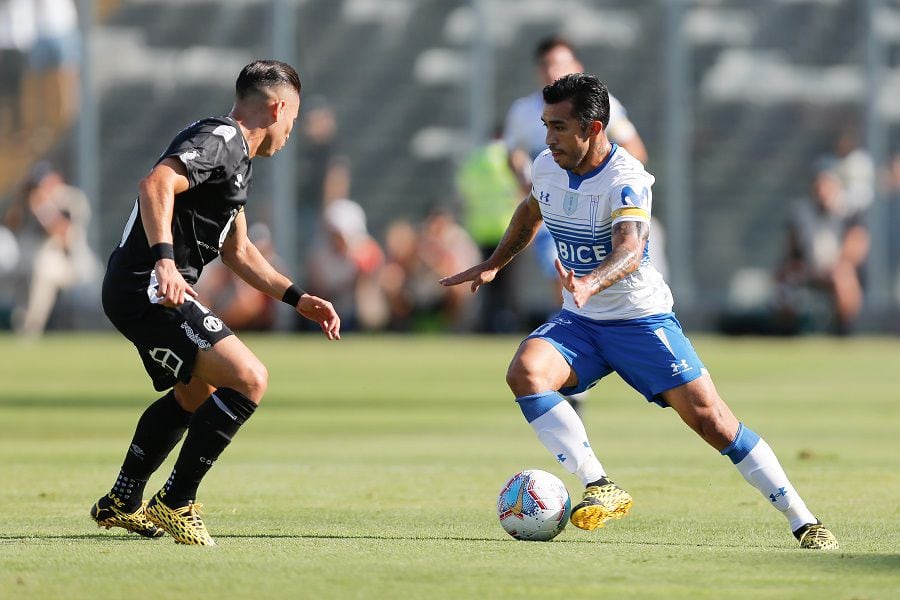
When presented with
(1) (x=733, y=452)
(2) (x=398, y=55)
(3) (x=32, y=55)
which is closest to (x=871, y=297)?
(2) (x=398, y=55)

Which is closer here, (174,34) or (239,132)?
(239,132)

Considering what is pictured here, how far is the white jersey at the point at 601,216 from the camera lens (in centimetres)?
738

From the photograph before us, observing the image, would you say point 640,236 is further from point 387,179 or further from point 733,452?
point 387,179

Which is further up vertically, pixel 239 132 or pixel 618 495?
pixel 239 132

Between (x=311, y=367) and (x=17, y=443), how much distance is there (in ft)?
25.9

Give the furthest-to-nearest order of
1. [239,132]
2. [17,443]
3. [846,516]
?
[17,443], [846,516], [239,132]

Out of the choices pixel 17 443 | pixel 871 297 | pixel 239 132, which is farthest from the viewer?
pixel 871 297

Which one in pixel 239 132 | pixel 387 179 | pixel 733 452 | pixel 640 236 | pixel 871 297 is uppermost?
pixel 239 132

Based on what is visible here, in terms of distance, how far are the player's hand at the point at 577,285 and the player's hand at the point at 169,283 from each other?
56.5 inches

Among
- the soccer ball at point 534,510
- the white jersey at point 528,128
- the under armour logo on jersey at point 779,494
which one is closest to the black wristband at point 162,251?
the soccer ball at point 534,510

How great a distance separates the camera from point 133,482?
747cm

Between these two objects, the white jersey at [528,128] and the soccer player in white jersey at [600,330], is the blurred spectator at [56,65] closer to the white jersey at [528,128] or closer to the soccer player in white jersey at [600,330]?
the white jersey at [528,128]

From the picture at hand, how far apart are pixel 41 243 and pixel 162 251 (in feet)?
61.0

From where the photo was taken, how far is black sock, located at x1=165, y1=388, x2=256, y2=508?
7.03m
